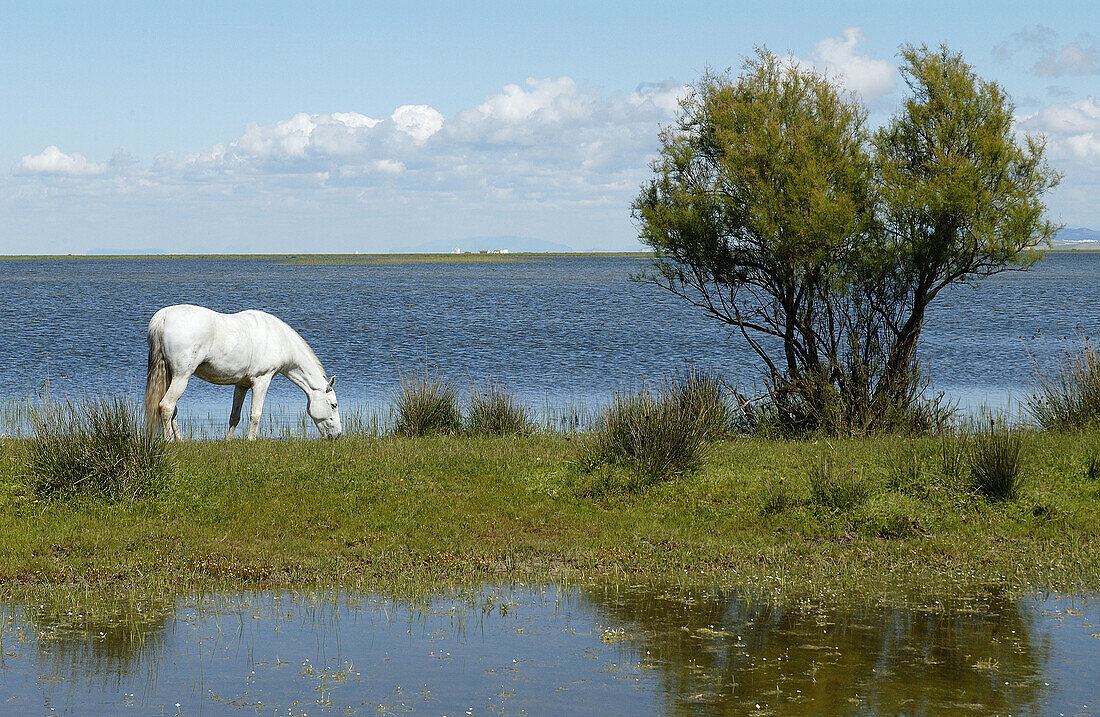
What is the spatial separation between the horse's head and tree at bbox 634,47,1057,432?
222 inches

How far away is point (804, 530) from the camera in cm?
1080

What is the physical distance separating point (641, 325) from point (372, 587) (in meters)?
42.1

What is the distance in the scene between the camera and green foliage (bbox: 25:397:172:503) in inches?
430

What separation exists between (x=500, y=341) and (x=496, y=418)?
24.6 meters

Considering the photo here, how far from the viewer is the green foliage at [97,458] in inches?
430

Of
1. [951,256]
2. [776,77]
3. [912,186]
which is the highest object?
[776,77]

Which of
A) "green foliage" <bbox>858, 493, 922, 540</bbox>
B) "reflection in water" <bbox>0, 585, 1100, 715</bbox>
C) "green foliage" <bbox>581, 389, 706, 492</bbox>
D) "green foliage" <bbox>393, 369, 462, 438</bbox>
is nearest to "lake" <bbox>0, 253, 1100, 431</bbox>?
"green foliage" <bbox>393, 369, 462, 438</bbox>

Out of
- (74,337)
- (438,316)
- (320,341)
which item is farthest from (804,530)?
(438,316)

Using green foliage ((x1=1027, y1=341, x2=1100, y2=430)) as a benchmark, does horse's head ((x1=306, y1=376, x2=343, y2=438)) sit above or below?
below

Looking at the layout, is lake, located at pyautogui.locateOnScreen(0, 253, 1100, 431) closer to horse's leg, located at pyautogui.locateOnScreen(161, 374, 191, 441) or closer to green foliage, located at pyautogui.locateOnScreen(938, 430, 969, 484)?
horse's leg, located at pyautogui.locateOnScreen(161, 374, 191, 441)

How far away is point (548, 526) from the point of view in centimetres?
1098

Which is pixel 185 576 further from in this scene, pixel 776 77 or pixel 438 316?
pixel 438 316

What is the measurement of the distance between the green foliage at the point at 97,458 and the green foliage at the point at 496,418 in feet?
A: 18.8

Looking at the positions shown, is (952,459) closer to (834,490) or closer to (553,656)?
(834,490)
